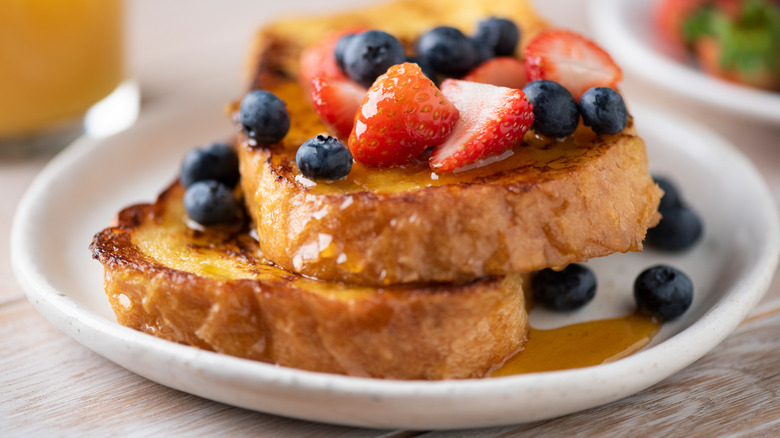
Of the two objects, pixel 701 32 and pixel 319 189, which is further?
pixel 701 32

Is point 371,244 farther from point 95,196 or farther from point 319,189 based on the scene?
point 95,196

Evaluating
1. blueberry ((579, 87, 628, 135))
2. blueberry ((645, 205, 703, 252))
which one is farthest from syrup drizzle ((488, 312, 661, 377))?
blueberry ((579, 87, 628, 135))

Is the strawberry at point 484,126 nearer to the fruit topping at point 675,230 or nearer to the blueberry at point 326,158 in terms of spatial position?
the blueberry at point 326,158

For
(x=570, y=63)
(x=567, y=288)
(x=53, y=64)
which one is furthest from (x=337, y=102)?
(x=53, y=64)

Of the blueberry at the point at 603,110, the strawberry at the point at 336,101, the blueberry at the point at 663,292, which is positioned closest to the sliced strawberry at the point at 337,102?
the strawberry at the point at 336,101

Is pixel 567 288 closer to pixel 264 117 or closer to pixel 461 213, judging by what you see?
pixel 461 213

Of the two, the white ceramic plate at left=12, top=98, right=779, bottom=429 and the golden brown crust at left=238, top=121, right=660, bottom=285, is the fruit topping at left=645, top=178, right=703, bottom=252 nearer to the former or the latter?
the white ceramic plate at left=12, top=98, right=779, bottom=429

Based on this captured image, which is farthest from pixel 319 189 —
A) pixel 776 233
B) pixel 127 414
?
pixel 776 233
